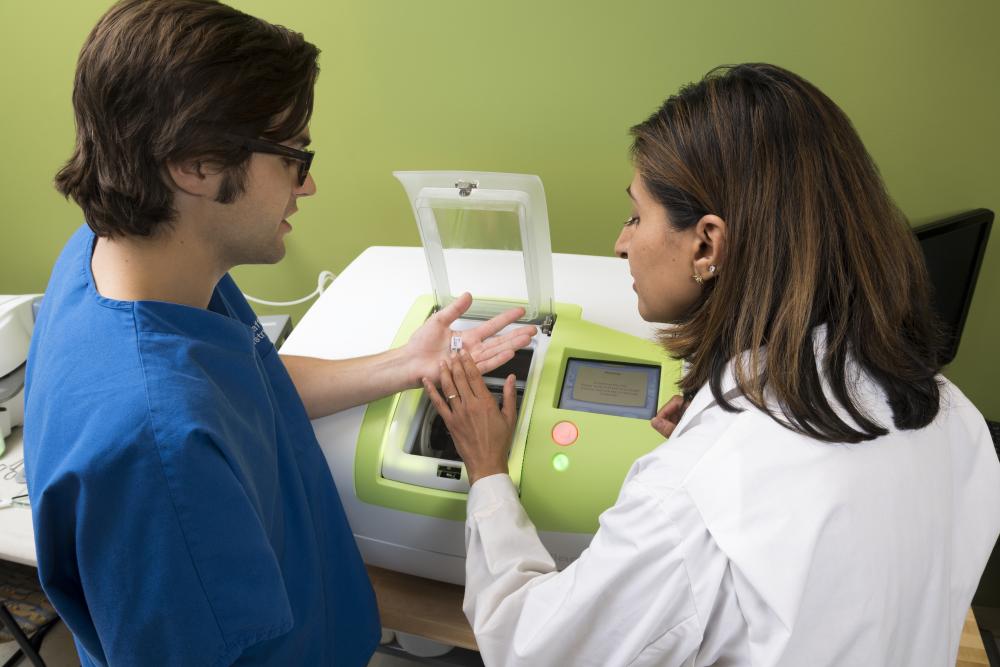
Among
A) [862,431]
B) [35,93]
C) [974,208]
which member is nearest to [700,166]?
[862,431]

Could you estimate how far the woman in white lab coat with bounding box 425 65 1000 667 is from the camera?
2.08 ft

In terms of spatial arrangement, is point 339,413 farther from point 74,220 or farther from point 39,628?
point 74,220

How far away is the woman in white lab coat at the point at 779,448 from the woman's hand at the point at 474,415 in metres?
0.15

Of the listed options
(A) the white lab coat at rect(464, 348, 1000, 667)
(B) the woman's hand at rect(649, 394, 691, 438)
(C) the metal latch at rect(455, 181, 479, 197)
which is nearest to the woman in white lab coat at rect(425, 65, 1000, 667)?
(A) the white lab coat at rect(464, 348, 1000, 667)

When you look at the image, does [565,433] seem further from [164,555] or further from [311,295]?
[311,295]

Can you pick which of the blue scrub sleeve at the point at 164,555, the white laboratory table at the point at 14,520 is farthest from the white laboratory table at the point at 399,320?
the blue scrub sleeve at the point at 164,555

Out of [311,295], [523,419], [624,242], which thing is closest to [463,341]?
[523,419]

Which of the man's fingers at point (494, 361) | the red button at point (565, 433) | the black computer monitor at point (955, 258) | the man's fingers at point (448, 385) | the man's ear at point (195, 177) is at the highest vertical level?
the man's ear at point (195, 177)

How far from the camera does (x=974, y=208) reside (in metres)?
1.36

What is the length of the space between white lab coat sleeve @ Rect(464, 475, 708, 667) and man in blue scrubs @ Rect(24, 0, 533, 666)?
24cm

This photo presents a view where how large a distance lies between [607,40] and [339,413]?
2.77 ft

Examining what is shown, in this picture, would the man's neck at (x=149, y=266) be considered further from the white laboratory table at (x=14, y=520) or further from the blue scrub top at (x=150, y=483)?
the white laboratory table at (x=14, y=520)

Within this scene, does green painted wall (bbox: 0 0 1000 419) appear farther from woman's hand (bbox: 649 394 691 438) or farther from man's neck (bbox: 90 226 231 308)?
man's neck (bbox: 90 226 231 308)

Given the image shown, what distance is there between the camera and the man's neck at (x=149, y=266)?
0.76 m
